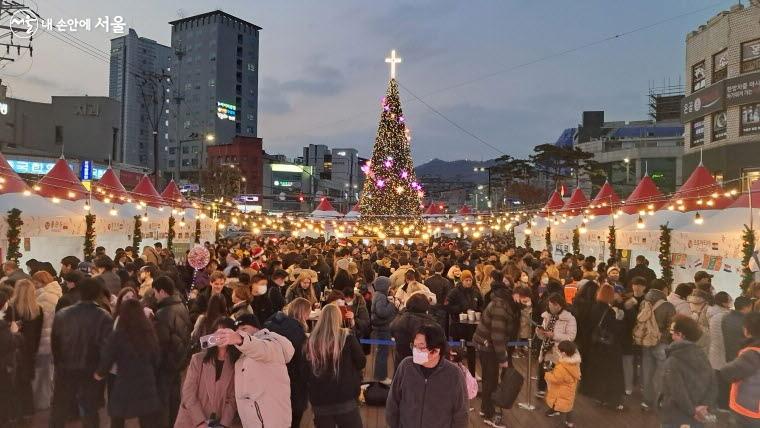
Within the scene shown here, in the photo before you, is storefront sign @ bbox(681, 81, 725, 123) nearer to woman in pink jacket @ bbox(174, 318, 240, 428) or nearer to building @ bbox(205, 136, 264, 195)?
woman in pink jacket @ bbox(174, 318, 240, 428)

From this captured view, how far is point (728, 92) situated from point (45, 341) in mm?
31045

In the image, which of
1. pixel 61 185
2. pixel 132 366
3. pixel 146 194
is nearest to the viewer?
pixel 132 366

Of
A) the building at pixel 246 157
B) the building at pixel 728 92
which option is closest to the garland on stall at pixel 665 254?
the building at pixel 728 92

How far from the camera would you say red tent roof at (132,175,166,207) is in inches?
824

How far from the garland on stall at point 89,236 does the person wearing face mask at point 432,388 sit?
41.4ft

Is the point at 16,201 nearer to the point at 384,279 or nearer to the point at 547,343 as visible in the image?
the point at 384,279

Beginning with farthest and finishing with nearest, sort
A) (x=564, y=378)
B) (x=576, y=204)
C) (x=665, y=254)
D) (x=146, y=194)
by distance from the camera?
(x=576, y=204) < (x=146, y=194) < (x=665, y=254) < (x=564, y=378)

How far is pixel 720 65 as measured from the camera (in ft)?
97.0

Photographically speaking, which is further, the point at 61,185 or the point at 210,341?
the point at 61,185

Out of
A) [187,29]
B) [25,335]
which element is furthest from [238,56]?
[25,335]

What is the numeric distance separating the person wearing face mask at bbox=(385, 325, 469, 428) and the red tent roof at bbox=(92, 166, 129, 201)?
50.1 feet

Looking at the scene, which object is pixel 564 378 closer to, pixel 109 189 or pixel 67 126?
pixel 109 189

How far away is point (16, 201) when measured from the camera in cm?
1213

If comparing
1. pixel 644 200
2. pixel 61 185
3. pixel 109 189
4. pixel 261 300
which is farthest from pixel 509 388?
pixel 109 189
